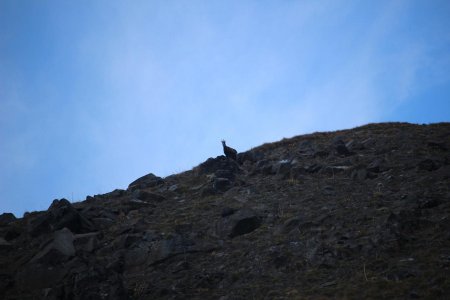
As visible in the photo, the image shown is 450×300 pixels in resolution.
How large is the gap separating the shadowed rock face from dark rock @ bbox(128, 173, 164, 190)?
2.95 meters

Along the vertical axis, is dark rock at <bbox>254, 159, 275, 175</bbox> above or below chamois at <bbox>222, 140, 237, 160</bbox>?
below

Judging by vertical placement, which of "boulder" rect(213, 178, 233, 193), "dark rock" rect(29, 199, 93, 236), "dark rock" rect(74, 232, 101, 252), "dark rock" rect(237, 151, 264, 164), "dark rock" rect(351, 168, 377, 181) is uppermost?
"dark rock" rect(237, 151, 264, 164)

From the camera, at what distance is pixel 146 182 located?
27.5m

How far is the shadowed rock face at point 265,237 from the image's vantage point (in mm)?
10969

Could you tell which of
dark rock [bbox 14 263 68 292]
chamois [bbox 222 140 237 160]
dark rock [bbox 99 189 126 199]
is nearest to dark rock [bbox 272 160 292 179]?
chamois [bbox 222 140 237 160]

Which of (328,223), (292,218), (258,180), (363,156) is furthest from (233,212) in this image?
(363,156)

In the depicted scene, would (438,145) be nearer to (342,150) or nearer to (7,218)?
(342,150)

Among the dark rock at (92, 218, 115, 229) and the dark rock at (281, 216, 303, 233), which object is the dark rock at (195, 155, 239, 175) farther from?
the dark rock at (281, 216, 303, 233)

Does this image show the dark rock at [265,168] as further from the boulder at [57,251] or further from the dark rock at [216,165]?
the boulder at [57,251]

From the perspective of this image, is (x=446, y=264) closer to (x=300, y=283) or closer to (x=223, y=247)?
(x=300, y=283)

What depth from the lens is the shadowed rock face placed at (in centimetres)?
1097

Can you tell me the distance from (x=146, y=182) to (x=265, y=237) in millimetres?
14961

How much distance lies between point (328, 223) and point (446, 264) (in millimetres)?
4735

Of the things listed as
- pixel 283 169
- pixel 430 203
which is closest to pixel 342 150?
pixel 283 169
